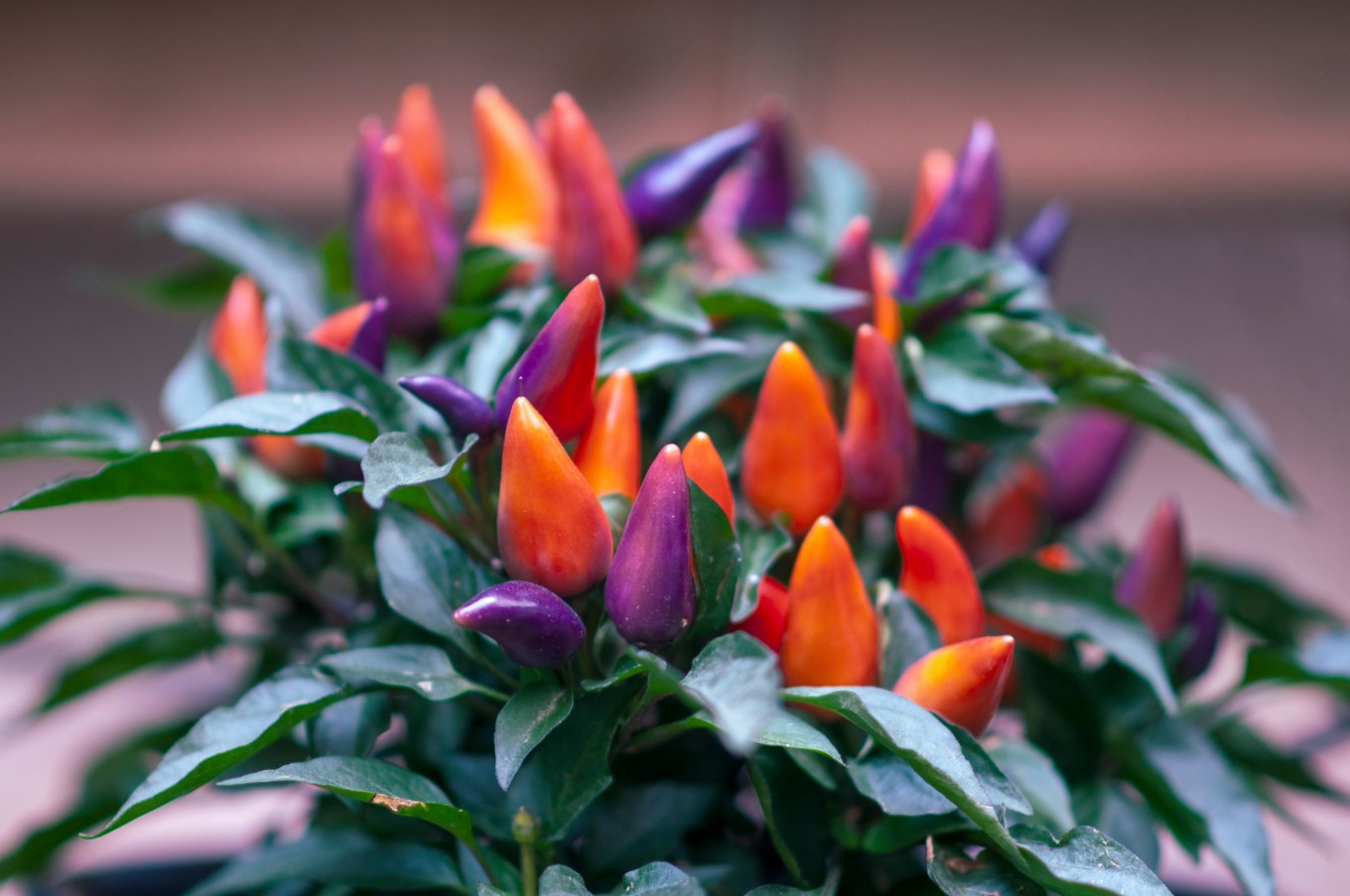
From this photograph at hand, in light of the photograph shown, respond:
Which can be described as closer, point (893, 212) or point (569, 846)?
point (569, 846)

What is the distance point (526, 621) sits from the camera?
31 centimetres

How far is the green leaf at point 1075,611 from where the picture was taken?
0.41 m

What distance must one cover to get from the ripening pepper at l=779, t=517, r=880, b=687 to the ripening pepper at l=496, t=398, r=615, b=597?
0.06 m

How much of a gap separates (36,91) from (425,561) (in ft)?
3.57

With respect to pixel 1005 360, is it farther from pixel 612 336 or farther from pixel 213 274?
pixel 213 274

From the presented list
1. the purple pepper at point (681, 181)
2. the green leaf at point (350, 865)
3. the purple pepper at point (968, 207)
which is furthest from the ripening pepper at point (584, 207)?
the green leaf at point (350, 865)

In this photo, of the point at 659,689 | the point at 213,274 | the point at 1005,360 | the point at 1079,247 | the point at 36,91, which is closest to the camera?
the point at 659,689

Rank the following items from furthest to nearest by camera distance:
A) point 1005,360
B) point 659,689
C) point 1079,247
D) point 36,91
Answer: point 1079,247, point 36,91, point 1005,360, point 659,689

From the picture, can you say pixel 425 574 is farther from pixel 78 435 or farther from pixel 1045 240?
pixel 1045 240

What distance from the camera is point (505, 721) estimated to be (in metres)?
0.33

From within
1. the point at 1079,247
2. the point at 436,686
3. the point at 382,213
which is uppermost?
the point at 382,213

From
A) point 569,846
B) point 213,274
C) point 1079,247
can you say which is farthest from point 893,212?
point 569,846

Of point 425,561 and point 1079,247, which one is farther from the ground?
point 425,561

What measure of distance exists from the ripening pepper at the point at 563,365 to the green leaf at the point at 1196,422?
22 cm
